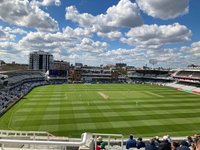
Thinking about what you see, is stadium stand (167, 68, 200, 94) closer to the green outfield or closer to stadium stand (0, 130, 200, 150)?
the green outfield

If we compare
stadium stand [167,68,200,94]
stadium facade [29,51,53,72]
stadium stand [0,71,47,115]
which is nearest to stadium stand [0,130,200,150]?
stadium stand [0,71,47,115]

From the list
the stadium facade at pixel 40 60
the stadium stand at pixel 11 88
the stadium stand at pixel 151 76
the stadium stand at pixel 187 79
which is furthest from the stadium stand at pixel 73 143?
the stadium facade at pixel 40 60

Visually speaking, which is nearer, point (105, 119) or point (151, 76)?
point (105, 119)

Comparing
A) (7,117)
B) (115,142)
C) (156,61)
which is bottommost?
(7,117)

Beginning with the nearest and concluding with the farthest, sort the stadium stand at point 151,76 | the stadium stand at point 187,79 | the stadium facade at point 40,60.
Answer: the stadium stand at point 187,79 → the stadium stand at point 151,76 → the stadium facade at point 40,60

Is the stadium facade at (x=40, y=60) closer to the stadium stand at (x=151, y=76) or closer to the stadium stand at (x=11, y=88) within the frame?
the stadium stand at (x=151, y=76)

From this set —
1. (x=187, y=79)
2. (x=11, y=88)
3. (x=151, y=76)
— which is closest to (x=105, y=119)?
(x=11, y=88)

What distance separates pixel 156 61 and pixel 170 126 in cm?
12322

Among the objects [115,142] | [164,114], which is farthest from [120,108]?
[115,142]

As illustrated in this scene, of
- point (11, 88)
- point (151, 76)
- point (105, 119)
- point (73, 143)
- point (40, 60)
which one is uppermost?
point (40, 60)

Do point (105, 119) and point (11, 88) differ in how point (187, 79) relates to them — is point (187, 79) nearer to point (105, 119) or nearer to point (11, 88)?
point (11, 88)

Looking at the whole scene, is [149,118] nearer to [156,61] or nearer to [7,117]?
[7,117]

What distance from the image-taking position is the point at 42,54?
190250mm

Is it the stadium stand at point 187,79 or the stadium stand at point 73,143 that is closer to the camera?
the stadium stand at point 73,143
